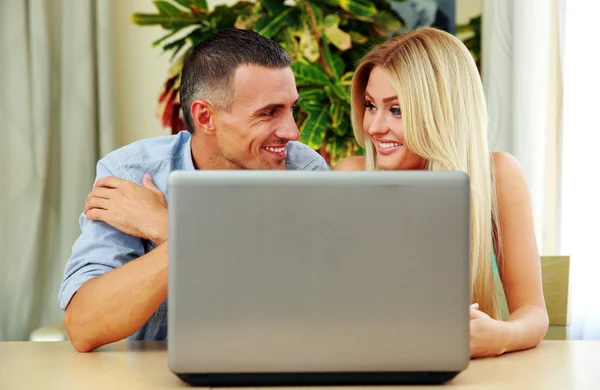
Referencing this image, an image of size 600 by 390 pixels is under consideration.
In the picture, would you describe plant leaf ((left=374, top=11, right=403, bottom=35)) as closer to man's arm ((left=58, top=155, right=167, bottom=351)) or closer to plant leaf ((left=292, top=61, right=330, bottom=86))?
plant leaf ((left=292, top=61, right=330, bottom=86))

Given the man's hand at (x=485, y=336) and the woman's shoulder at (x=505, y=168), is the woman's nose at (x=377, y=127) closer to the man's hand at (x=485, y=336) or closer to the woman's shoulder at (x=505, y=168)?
the woman's shoulder at (x=505, y=168)

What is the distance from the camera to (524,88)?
113 inches

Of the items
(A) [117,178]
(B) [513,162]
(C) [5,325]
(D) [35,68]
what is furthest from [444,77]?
(C) [5,325]

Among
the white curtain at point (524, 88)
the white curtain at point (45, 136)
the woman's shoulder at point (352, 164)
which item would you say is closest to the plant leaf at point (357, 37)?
the white curtain at point (524, 88)

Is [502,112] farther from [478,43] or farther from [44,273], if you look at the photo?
[44,273]

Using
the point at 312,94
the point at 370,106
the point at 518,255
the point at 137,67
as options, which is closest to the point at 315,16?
the point at 312,94

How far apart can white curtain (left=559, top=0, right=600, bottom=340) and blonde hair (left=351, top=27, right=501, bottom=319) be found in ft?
3.84

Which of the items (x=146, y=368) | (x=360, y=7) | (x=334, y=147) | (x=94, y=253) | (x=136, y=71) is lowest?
(x=146, y=368)

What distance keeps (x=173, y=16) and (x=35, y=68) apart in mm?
593

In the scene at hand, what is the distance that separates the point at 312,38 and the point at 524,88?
2.81ft

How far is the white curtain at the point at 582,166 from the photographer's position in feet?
8.82

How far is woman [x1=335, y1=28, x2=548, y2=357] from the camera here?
1.53 metres

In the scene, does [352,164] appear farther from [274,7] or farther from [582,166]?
[274,7]

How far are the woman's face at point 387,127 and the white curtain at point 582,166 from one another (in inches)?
47.9
